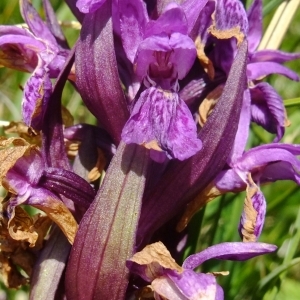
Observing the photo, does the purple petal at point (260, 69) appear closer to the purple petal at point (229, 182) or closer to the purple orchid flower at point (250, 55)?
the purple orchid flower at point (250, 55)

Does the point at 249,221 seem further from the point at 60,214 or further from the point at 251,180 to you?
the point at 60,214

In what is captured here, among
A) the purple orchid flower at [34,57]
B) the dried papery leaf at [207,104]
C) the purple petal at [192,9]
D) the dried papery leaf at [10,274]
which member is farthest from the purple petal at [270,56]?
the dried papery leaf at [10,274]

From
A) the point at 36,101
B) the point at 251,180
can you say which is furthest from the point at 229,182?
the point at 36,101

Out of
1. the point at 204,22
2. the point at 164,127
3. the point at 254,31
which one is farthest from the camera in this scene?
the point at 254,31

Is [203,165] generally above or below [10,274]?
above

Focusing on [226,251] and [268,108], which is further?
[268,108]

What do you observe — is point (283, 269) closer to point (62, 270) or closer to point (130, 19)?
point (62, 270)
